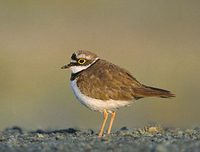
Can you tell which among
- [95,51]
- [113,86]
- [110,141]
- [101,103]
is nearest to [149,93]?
[113,86]

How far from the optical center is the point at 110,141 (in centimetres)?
1091

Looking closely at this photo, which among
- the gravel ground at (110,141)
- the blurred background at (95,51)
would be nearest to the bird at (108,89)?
the gravel ground at (110,141)

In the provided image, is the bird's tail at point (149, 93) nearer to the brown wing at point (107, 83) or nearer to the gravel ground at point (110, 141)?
the brown wing at point (107, 83)

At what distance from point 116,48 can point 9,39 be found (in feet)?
11.5

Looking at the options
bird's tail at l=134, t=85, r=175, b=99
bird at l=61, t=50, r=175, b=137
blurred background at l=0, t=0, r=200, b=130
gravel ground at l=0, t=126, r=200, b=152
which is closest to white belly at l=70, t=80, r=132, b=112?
bird at l=61, t=50, r=175, b=137

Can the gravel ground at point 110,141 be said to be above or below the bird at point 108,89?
below

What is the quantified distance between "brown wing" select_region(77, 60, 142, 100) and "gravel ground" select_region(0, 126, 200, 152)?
562 mm

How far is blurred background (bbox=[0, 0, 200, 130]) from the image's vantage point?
Answer: 67.5 feet

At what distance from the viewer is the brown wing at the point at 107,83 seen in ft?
39.0

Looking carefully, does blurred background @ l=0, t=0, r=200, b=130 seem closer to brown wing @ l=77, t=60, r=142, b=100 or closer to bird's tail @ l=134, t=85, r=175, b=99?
brown wing @ l=77, t=60, r=142, b=100

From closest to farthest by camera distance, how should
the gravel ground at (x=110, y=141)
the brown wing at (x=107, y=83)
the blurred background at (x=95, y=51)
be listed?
→ the gravel ground at (x=110, y=141)
the brown wing at (x=107, y=83)
the blurred background at (x=95, y=51)

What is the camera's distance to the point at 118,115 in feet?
65.3

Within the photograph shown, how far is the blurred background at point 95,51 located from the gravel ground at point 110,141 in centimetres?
575

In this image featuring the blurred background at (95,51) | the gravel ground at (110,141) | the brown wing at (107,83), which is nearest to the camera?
the gravel ground at (110,141)
